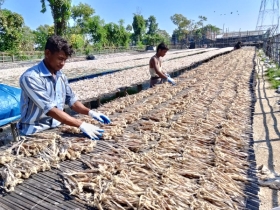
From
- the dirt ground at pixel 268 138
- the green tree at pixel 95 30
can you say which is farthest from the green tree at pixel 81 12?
the dirt ground at pixel 268 138

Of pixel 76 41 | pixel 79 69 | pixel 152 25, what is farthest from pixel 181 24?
→ pixel 79 69

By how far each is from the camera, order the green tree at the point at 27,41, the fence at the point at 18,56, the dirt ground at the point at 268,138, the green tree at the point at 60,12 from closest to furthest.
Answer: the dirt ground at the point at 268,138
the fence at the point at 18,56
the green tree at the point at 60,12
the green tree at the point at 27,41

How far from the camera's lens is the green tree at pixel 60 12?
30.4 metres

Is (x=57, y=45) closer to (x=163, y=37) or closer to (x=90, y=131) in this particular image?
(x=90, y=131)

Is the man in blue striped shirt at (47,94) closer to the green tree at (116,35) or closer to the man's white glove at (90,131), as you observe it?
the man's white glove at (90,131)

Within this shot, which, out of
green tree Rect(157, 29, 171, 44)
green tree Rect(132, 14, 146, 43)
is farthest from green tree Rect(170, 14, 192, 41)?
green tree Rect(132, 14, 146, 43)

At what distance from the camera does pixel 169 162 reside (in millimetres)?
2316

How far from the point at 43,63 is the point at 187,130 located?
1766 millimetres

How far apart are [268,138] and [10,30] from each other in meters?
27.1

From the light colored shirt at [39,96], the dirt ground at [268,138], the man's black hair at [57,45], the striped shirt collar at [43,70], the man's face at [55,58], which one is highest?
the man's black hair at [57,45]

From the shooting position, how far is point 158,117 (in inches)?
141

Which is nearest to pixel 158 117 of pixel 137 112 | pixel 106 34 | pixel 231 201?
pixel 137 112

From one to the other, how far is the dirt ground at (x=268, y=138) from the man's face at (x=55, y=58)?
3.11 metres

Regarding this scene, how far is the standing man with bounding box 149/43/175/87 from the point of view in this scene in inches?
251
